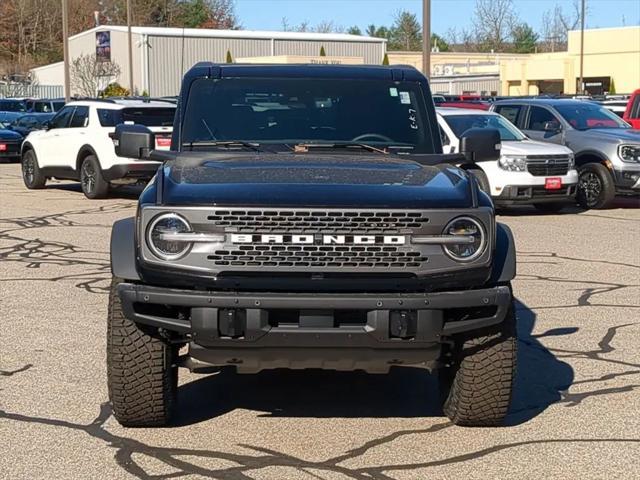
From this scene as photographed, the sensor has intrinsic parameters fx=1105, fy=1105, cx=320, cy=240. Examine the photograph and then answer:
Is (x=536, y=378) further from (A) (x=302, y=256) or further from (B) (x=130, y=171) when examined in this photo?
(B) (x=130, y=171)

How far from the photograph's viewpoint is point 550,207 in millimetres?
17828

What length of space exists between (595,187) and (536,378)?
11.6 m

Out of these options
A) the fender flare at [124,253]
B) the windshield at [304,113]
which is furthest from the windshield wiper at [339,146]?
the fender flare at [124,253]

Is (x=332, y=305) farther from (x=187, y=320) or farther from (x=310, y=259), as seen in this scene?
(x=187, y=320)

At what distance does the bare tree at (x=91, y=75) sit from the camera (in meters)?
61.8

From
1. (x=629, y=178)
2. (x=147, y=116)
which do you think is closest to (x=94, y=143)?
(x=147, y=116)

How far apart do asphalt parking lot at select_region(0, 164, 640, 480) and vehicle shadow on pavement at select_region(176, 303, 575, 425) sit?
1 centimetres

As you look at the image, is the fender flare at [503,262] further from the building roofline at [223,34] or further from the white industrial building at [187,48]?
the building roofline at [223,34]

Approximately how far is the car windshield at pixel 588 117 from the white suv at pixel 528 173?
176cm

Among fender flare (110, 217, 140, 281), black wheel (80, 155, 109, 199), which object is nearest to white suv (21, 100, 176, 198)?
black wheel (80, 155, 109, 199)

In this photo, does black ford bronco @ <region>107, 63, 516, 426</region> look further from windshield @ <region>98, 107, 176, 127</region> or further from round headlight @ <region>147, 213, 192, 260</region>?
windshield @ <region>98, 107, 176, 127</region>

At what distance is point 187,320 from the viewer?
5.25 m

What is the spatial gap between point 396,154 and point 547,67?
57644 mm

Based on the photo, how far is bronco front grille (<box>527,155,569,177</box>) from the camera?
16672mm
